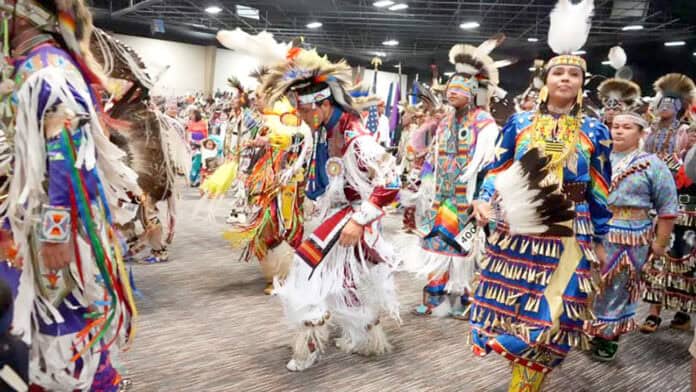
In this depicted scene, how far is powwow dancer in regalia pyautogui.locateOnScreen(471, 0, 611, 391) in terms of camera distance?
2.08 metres

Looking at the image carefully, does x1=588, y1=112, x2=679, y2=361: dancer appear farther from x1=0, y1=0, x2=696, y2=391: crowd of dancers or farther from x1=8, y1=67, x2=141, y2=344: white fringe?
x1=8, y1=67, x2=141, y2=344: white fringe

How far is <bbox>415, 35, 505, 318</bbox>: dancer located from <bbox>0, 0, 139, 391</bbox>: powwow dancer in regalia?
229 centimetres

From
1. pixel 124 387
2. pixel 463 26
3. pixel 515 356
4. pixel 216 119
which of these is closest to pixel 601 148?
pixel 515 356

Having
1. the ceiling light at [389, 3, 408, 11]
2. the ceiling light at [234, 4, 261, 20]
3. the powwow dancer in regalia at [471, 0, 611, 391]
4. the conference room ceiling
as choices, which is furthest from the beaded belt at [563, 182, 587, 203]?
the ceiling light at [234, 4, 261, 20]

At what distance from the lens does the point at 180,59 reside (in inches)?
680

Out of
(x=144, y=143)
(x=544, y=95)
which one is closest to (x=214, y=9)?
(x=144, y=143)

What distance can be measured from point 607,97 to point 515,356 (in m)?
2.01

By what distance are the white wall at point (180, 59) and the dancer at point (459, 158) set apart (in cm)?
1407

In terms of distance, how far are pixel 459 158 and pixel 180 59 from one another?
51.1 ft

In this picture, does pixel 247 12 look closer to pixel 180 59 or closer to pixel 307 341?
pixel 180 59

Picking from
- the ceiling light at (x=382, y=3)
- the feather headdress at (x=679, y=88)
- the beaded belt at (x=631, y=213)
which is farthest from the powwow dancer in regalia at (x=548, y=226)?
the ceiling light at (x=382, y=3)

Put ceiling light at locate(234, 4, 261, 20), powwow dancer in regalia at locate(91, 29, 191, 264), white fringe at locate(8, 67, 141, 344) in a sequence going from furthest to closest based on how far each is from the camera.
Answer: ceiling light at locate(234, 4, 261, 20)
powwow dancer in regalia at locate(91, 29, 191, 264)
white fringe at locate(8, 67, 141, 344)

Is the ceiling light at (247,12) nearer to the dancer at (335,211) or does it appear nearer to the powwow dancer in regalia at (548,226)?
the dancer at (335,211)

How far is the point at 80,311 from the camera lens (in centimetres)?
170
